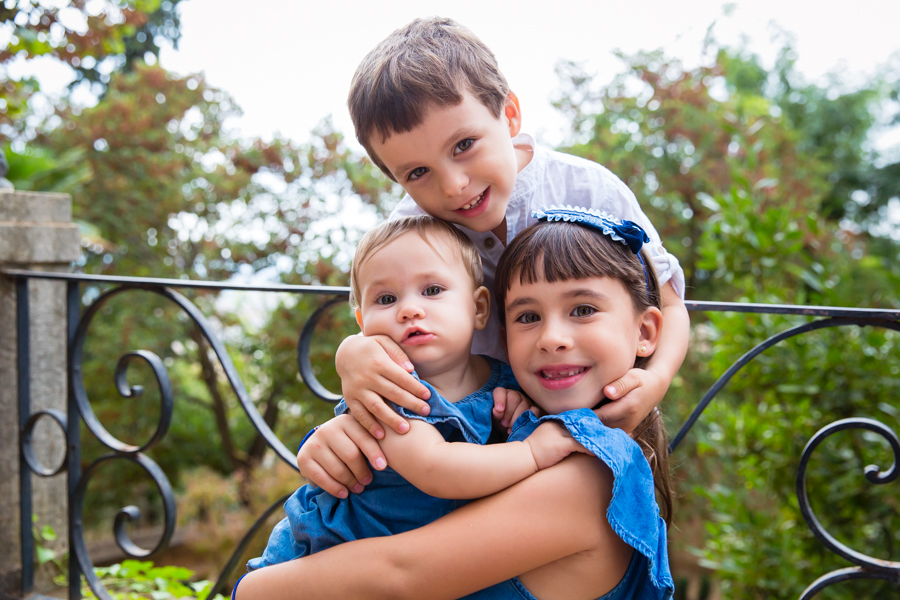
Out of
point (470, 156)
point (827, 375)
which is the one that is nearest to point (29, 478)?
point (470, 156)

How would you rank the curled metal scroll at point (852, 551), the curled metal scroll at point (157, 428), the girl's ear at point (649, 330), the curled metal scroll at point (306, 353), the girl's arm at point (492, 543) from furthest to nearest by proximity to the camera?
the curled metal scroll at point (157, 428)
the curled metal scroll at point (306, 353)
the curled metal scroll at point (852, 551)
the girl's ear at point (649, 330)
the girl's arm at point (492, 543)

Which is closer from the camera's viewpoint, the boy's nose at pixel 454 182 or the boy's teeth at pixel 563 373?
the boy's teeth at pixel 563 373

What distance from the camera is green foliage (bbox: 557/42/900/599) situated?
2.78 meters

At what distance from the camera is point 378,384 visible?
1067mm

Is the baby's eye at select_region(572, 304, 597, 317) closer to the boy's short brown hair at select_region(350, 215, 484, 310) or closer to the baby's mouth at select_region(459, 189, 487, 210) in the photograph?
the boy's short brown hair at select_region(350, 215, 484, 310)

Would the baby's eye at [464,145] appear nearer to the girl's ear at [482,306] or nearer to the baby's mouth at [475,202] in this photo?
the baby's mouth at [475,202]

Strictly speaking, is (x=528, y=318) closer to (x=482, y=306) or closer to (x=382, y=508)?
(x=482, y=306)

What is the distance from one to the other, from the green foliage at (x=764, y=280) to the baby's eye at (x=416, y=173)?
203cm

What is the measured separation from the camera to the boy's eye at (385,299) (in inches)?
47.1

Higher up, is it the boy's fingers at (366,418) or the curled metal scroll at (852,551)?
the boy's fingers at (366,418)

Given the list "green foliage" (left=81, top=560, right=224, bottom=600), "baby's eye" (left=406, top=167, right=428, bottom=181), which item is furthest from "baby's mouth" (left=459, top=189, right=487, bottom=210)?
"green foliage" (left=81, top=560, right=224, bottom=600)

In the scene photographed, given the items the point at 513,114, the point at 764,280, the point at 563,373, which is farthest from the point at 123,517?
the point at 764,280

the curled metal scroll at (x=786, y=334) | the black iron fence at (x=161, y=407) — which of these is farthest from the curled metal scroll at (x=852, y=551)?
the curled metal scroll at (x=786, y=334)

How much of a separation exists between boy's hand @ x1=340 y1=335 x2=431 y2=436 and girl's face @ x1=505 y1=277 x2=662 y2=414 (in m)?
0.20
